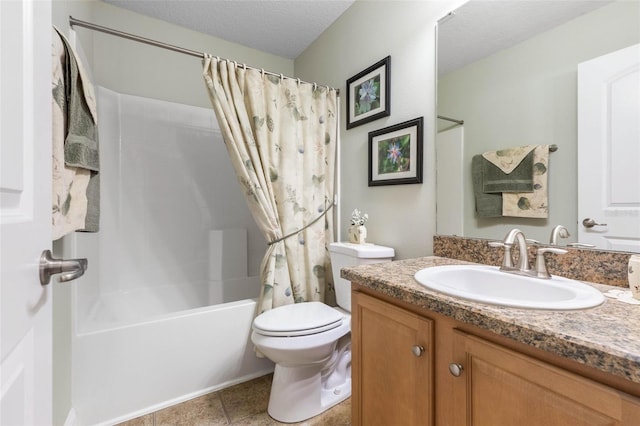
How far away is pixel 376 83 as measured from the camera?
170 centimetres

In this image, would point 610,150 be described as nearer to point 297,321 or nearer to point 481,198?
point 481,198

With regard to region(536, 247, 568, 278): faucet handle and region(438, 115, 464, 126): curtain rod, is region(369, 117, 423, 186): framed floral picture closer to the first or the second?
region(438, 115, 464, 126): curtain rod

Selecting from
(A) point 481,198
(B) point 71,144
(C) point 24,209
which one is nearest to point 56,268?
(C) point 24,209

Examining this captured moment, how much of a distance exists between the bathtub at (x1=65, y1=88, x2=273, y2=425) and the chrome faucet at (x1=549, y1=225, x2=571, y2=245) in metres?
1.49

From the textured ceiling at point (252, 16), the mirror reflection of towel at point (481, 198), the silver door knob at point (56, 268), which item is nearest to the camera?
the silver door knob at point (56, 268)

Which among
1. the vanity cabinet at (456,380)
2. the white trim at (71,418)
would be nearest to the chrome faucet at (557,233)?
the vanity cabinet at (456,380)

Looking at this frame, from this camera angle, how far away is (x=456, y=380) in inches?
27.6

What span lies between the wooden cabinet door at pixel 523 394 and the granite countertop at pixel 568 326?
2.1 inches

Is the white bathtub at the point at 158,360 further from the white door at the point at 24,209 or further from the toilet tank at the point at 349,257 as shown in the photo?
the white door at the point at 24,209

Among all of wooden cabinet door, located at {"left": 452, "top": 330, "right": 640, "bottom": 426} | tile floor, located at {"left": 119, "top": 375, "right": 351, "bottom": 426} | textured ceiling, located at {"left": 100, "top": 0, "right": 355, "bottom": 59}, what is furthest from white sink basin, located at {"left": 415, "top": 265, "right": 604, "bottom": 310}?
textured ceiling, located at {"left": 100, "top": 0, "right": 355, "bottom": 59}

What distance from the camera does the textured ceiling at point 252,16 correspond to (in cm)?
190

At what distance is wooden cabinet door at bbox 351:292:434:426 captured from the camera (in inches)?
30.7

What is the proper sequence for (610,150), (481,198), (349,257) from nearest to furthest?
(610,150), (481,198), (349,257)

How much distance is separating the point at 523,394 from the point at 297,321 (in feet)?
3.19
